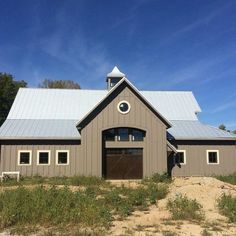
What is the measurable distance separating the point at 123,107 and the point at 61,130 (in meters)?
5.49

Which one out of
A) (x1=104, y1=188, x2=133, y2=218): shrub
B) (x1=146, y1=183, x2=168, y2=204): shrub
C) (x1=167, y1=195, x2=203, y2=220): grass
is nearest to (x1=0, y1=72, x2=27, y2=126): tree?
(x1=146, y1=183, x2=168, y2=204): shrub

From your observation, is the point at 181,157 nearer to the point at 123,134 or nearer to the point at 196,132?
the point at 196,132

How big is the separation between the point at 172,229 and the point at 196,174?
62.7 feet

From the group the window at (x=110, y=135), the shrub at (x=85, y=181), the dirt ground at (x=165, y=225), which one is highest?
the window at (x=110, y=135)

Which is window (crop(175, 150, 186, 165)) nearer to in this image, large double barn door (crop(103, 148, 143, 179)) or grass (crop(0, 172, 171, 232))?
large double barn door (crop(103, 148, 143, 179))

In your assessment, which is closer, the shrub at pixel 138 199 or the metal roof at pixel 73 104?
the shrub at pixel 138 199

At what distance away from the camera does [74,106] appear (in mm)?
33812

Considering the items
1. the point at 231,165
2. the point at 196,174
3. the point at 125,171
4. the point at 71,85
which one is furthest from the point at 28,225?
the point at 71,85

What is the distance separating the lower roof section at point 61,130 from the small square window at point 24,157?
1240 mm

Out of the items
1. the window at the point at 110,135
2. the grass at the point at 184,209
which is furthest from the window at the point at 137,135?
the grass at the point at 184,209

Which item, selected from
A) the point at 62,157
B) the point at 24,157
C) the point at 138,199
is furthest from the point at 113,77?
the point at 138,199

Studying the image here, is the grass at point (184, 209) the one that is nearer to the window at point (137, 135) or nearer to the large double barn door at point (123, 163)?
the large double barn door at point (123, 163)

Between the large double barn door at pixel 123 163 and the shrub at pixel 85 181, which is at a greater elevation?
the large double barn door at pixel 123 163

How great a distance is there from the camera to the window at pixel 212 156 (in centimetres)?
3009
